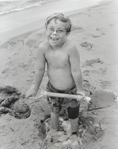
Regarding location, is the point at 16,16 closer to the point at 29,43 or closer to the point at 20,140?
the point at 29,43

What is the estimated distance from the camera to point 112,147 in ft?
6.70

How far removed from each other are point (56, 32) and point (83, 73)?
58.6 inches

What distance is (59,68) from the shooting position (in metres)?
1.86

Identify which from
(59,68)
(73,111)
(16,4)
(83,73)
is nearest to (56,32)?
(59,68)

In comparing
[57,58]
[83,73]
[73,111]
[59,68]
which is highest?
[57,58]

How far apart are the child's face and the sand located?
1.02m

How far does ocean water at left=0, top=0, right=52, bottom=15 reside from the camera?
23.8 feet

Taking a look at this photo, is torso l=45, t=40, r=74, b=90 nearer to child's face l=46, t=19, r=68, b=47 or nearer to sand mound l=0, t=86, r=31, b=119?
child's face l=46, t=19, r=68, b=47

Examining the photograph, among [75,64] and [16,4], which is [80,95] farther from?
[16,4]

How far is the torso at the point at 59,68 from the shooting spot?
5.83ft

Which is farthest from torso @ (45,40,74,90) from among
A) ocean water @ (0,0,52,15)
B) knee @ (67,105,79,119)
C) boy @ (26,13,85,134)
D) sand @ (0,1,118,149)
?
ocean water @ (0,0,52,15)

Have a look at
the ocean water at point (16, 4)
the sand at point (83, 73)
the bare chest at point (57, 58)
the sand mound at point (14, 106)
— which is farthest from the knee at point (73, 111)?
the ocean water at point (16, 4)

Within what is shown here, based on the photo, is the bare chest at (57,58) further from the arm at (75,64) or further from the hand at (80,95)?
the hand at (80,95)

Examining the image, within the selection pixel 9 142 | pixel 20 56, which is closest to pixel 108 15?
pixel 20 56
